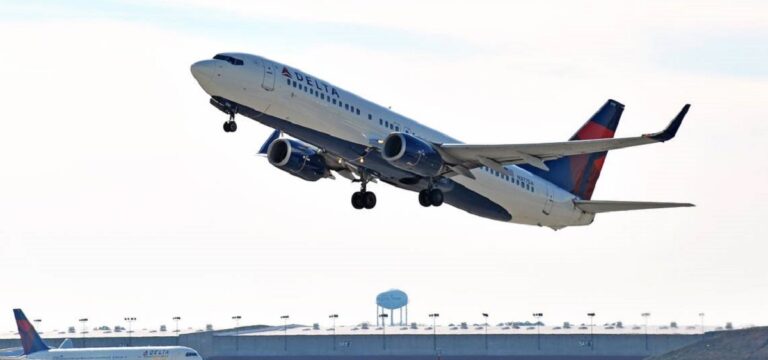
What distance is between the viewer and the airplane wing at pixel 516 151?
7662cm

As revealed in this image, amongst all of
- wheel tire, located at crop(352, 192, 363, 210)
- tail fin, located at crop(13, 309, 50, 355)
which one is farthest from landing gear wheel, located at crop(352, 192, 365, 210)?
tail fin, located at crop(13, 309, 50, 355)

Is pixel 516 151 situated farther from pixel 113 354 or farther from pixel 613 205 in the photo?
pixel 113 354

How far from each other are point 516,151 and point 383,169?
7268 mm

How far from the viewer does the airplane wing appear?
76.6m

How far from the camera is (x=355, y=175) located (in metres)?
83.6

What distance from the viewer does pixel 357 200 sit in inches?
3312

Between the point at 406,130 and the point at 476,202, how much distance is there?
776cm

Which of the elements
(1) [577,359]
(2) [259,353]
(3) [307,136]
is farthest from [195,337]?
(3) [307,136]

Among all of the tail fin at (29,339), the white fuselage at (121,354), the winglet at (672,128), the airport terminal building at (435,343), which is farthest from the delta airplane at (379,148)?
the airport terminal building at (435,343)

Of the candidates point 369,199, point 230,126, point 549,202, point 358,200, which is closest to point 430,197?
point 369,199

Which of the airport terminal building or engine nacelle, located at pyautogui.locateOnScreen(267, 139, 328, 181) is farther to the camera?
the airport terminal building

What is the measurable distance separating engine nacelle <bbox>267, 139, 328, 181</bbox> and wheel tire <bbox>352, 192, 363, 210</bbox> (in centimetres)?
211

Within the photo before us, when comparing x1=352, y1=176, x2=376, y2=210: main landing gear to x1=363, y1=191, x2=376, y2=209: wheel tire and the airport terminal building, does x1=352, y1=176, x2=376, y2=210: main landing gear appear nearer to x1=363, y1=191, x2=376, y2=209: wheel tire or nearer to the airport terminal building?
x1=363, y1=191, x2=376, y2=209: wheel tire

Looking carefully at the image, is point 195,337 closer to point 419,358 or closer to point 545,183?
point 419,358
